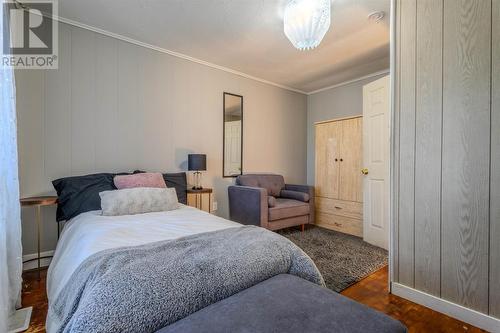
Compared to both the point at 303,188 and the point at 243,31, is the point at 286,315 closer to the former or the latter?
the point at 243,31

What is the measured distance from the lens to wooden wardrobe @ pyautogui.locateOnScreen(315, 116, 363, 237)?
3588 mm

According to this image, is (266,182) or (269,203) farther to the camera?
(266,182)

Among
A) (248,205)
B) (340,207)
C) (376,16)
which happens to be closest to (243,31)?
(376,16)

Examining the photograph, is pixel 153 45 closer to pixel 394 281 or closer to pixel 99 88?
pixel 99 88

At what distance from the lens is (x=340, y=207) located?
3.79m

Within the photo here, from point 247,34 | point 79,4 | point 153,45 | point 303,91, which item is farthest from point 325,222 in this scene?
point 79,4

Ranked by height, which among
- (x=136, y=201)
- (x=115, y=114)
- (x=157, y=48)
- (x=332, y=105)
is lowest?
(x=136, y=201)

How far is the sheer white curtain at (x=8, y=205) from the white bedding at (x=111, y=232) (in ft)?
0.65

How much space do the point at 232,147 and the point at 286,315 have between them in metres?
3.08

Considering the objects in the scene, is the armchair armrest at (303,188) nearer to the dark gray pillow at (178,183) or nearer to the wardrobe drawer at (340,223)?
the wardrobe drawer at (340,223)

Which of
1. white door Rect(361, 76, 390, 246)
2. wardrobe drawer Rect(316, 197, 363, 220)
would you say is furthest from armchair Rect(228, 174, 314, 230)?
white door Rect(361, 76, 390, 246)

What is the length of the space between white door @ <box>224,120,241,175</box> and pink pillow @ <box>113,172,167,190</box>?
1.37m

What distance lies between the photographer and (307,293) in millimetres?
1064

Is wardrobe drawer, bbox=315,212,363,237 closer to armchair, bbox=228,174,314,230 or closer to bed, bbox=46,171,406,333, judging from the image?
armchair, bbox=228,174,314,230
